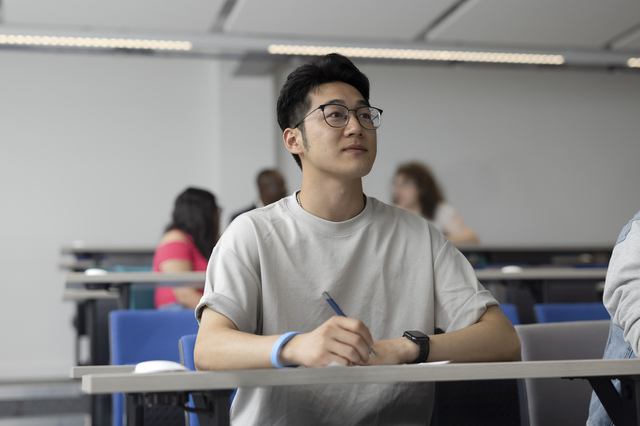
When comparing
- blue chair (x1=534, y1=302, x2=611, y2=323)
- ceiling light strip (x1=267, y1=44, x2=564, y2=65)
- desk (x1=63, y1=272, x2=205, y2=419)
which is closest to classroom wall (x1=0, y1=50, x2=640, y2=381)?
ceiling light strip (x1=267, y1=44, x2=564, y2=65)

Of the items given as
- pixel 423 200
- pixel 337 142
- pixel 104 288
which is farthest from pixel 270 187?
pixel 337 142

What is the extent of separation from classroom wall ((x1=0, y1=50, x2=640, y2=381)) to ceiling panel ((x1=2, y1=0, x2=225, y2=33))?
1304 mm

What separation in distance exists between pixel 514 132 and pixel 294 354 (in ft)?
22.3

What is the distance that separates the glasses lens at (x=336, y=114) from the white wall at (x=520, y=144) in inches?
213

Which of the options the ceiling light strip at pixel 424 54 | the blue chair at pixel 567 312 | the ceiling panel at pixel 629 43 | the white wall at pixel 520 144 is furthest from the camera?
the white wall at pixel 520 144

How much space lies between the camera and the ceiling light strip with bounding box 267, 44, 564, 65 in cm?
566

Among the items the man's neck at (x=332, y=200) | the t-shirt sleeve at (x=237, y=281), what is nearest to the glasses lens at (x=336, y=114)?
the man's neck at (x=332, y=200)

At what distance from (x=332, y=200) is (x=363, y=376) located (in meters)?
0.59

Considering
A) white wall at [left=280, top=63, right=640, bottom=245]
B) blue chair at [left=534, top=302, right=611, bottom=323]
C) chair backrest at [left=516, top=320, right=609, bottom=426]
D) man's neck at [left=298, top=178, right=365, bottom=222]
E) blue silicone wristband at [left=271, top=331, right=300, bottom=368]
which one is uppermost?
white wall at [left=280, top=63, right=640, bottom=245]

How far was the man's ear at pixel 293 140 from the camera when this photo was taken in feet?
5.23

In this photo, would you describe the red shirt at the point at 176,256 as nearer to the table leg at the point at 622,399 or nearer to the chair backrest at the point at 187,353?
the chair backrest at the point at 187,353

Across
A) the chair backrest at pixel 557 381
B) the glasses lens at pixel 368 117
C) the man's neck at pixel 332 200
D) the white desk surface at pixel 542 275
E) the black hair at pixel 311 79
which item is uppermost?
the black hair at pixel 311 79

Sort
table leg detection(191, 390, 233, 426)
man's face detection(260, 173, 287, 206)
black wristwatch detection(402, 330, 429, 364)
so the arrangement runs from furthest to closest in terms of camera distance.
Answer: man's face detection(260, 173, 287, 206) < black wristwatch detection(402, 330, 429, 364) < table leg detection(191, 390, 233, 426)

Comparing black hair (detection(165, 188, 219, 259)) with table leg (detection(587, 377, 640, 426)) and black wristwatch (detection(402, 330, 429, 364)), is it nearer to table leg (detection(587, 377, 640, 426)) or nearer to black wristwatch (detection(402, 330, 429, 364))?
black wristwatch (detection(402, 330, 429, 364))
